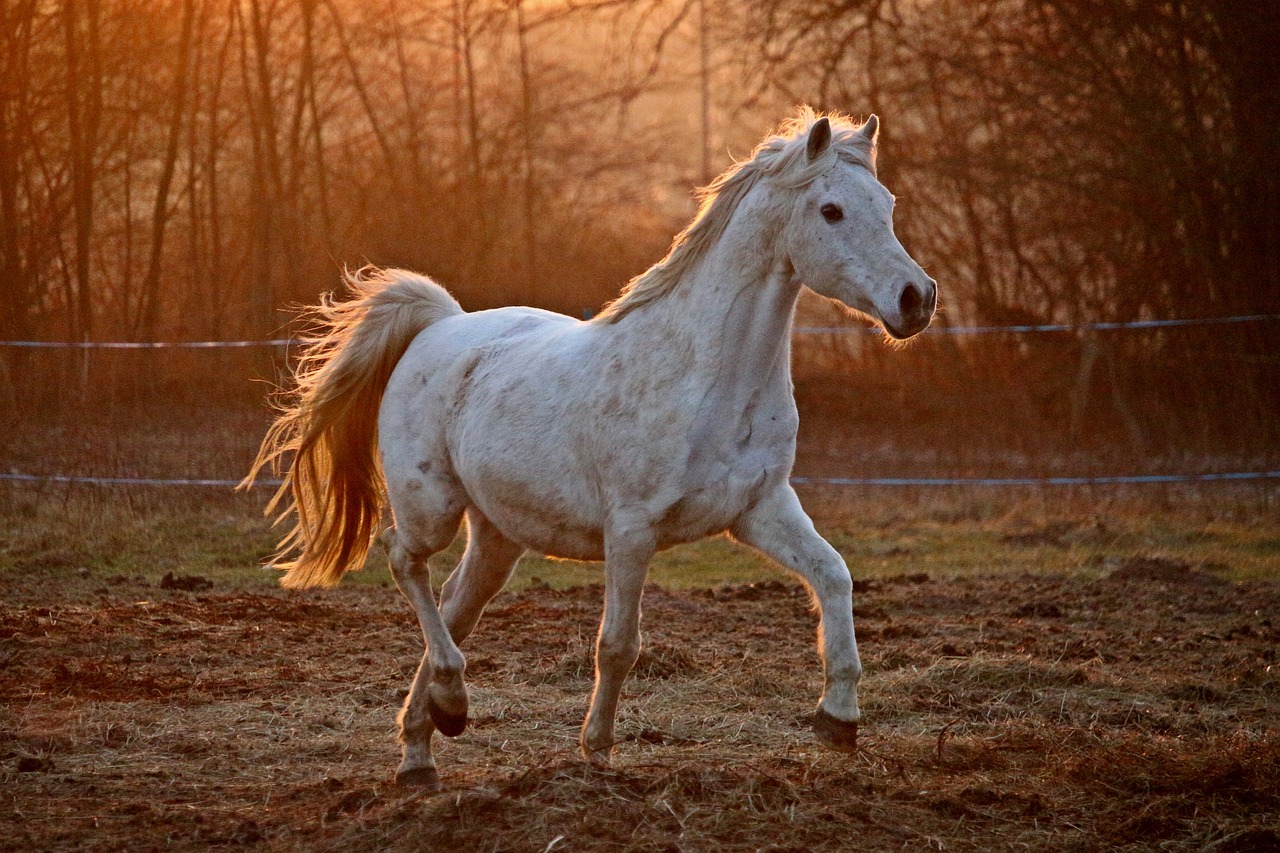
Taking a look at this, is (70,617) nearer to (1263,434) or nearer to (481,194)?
(1263,434)

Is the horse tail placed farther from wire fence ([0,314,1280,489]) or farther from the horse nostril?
wire fence ([0,314,1280,489])

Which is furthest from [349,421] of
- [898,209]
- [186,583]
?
[898,209]

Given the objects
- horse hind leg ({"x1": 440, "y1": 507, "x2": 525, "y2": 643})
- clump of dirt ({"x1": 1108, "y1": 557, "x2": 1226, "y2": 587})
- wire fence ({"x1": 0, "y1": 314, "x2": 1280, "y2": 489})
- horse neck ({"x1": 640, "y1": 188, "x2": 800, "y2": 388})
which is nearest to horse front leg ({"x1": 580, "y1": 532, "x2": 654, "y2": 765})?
horse neck ({"x1": 640, "y1": 188, "x2": 800, "y2": 388})

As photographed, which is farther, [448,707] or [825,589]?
[448,707]

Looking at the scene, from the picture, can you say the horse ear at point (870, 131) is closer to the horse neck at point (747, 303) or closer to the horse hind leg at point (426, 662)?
the horse neck at point (747, 303)

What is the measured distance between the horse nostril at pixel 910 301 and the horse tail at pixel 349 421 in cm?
186

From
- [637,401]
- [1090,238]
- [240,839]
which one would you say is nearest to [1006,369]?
[1090,238]

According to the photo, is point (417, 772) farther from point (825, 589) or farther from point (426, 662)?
point (825, 589)

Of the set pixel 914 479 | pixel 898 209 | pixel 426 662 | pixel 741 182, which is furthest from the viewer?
pixel 898 209

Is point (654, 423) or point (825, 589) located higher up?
point (654, 423)

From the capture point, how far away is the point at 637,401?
371 centimetres

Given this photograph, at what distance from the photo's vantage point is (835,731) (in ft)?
11.3

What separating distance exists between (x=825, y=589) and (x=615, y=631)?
1.96 ft

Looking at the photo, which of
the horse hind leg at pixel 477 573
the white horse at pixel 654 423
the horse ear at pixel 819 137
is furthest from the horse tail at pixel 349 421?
the horse ear at pixel 819 137
